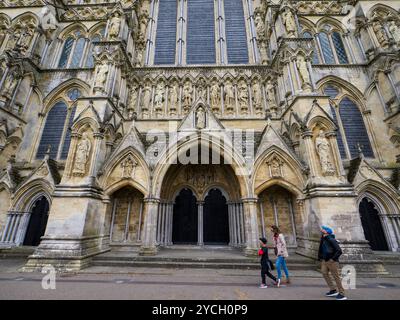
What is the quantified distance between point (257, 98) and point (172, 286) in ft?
37.0

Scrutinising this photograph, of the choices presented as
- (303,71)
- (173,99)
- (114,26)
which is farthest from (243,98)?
→ (114,26)

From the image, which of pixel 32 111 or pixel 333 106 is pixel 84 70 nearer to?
pixel 32 111

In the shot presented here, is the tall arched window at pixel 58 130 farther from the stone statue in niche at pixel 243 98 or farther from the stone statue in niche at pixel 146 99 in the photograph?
the stone statue in niche at pixel 243 98

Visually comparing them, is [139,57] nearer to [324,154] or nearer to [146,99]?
[146,99]

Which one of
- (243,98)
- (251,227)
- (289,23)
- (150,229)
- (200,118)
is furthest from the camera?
(243,98)

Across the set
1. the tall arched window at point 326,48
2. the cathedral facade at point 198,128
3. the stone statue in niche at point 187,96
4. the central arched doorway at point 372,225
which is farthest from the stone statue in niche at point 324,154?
the tall arched window at point 326,48

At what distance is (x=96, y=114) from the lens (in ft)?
30.3

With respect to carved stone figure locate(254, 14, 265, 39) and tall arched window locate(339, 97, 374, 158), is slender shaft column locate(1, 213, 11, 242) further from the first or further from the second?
tall arched window locate(339, 97, 374, 158)

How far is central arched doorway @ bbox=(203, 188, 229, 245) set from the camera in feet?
35.5

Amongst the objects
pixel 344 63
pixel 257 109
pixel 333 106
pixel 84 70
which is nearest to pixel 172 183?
pixel 257 109

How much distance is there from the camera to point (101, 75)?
10508 mm

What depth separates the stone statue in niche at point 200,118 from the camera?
983 centimetres

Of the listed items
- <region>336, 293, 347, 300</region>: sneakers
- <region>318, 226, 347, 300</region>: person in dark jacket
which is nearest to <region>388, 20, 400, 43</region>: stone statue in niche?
<region>318, 226, 347, 300</region>: person in dark jacket
